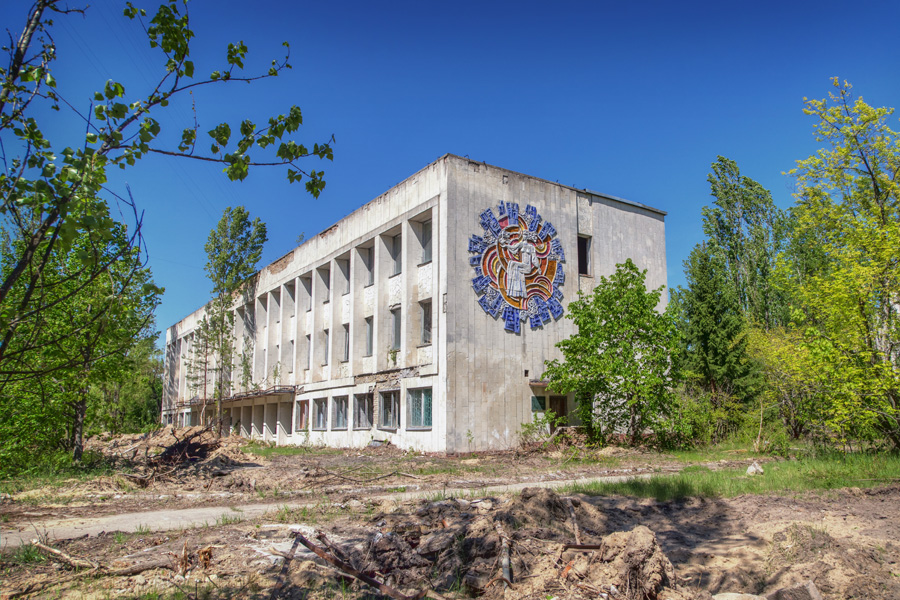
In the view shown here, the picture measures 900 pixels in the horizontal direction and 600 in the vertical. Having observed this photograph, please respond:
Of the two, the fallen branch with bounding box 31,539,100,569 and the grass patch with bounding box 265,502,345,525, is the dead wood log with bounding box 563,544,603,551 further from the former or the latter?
the fallen branch with bounding box 31,539,100,569

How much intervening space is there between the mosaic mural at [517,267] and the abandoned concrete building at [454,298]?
44 millimetres

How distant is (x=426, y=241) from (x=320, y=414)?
458 inches

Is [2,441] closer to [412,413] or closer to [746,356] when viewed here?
[412,413]

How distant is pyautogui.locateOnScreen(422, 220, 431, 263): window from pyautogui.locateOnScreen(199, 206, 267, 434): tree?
19607 millimetres

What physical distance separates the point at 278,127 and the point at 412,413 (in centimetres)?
1916

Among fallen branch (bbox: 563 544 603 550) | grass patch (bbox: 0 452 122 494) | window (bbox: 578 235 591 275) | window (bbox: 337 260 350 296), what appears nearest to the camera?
fallen branch (bbox: 563 544 603 550)

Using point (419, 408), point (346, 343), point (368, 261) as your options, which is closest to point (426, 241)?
point (368, 261)

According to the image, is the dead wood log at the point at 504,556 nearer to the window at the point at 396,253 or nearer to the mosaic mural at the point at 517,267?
the mosaic mural at the point at 517,267

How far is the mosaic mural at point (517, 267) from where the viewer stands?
22359 millimetres

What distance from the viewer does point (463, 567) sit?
19.2 ft

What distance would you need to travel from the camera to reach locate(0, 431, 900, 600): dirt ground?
534cm

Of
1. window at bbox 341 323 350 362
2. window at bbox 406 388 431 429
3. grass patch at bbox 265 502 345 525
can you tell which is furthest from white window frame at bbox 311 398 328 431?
grass patch at bbox 265 502 345 525

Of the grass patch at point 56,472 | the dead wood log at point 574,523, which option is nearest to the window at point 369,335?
the grass patch at point 56,472

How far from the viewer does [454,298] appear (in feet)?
70.5
